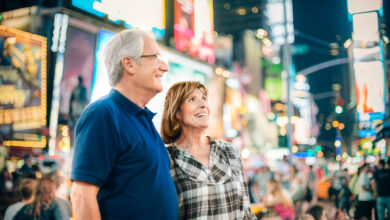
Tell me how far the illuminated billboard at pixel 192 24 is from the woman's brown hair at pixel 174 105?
5309 mm

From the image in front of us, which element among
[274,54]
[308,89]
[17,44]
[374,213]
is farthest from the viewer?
[274,54]

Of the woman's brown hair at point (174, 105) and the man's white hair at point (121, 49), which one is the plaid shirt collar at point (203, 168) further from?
the man's white hair at point (121, 49)

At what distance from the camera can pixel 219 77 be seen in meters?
18.8

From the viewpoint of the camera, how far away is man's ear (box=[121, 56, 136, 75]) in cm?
179

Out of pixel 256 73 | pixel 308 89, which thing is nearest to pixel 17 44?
pixel 308 89

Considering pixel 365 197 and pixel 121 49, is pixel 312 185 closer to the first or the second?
pixel 365 197

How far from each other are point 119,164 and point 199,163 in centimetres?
76

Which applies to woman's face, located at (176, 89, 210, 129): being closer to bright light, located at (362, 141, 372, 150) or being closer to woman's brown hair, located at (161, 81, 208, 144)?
woman's brown hair, located at (161, 81, 208, 144)

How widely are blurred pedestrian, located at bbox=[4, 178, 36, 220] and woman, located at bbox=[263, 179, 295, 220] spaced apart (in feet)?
12.6

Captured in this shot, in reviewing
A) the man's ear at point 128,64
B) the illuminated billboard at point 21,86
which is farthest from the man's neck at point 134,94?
the illuminated billboard at point 21,86

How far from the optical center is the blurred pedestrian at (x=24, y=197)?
380 cm

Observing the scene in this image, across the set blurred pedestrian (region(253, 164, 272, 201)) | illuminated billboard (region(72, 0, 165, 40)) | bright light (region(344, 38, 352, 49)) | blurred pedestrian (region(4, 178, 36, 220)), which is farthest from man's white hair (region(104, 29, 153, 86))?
blurred pedestrian (region(253, 164, 272, 201))

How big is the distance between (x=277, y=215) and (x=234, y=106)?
17.0m

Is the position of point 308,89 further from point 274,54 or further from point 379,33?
point 274,54
